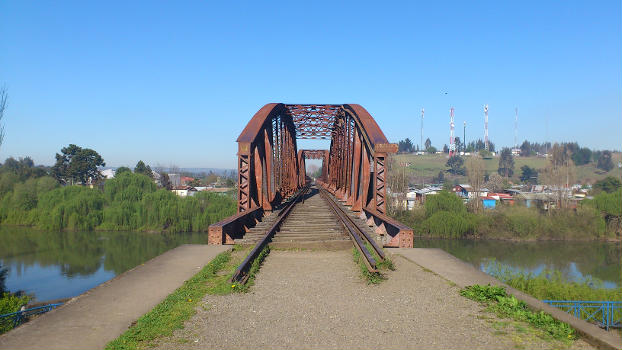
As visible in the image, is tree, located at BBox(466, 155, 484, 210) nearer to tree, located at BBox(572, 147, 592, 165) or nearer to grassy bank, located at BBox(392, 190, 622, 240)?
grassy bank, located at BBox(392, 190, 622, 240)

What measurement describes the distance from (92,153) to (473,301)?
98.3 metres

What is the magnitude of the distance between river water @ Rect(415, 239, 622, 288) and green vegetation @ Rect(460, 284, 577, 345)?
3360 centimetres

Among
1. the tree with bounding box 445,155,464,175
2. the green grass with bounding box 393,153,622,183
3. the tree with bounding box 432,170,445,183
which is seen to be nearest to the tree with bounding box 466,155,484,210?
the green grass with bounding box 393,153,622,183

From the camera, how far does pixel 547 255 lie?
45781mm

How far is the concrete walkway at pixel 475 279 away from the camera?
4.09 metres

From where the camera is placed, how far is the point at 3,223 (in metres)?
60.8

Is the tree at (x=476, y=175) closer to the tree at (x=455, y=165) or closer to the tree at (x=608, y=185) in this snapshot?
the tree at (x=608, y=185)

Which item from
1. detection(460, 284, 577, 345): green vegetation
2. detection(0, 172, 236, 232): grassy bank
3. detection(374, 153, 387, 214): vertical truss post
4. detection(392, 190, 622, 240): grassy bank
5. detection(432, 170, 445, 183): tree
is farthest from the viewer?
detection(432, 170, 445, 183): tree

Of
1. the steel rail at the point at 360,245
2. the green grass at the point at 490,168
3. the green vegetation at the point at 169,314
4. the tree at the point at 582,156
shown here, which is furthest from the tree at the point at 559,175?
the tree at the point at 582,156

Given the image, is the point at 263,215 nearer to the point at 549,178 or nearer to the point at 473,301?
the point at 473,301

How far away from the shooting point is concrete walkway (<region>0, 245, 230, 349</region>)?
4.17 m

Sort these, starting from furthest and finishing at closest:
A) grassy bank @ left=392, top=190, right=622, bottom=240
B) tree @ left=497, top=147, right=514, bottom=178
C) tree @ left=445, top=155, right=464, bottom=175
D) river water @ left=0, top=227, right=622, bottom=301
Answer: tree @ left=445, top=155, right=464, bottom=175 → tree @ left=497, top=147, right=514, bottom=178 → grassy bank @ left=392, top=190, right=622, bottom=240 → river water @ left=0, top=227, right=622, bottom=301

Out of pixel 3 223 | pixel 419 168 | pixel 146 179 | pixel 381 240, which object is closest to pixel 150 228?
pixel 146 179

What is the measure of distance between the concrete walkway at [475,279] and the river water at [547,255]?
1220 inches
